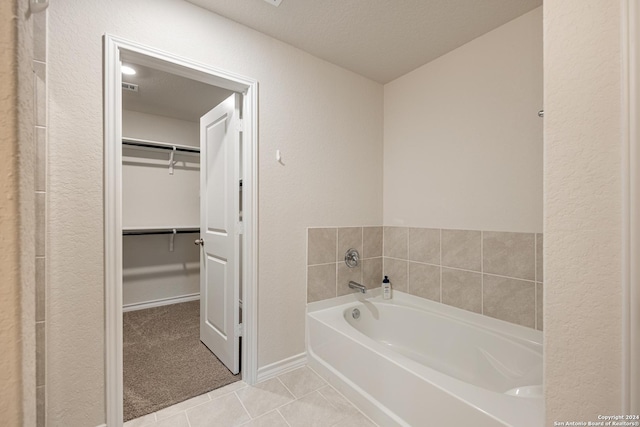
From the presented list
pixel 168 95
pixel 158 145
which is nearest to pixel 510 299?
pixel 168 95

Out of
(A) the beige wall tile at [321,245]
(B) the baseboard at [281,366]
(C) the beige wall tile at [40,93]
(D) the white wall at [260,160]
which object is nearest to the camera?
(C) the beige wall tile at [40,93]

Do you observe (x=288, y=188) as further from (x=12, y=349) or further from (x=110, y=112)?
(x=12, y=349)

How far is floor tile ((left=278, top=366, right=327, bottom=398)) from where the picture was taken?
1775 mm

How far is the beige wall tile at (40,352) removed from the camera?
1184 millimetres

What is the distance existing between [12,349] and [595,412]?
123cm

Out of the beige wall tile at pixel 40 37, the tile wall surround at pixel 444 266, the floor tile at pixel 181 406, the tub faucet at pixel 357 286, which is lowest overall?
the floor tile at pixel 181 406

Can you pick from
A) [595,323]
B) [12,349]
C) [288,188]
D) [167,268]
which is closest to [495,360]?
[595,323]

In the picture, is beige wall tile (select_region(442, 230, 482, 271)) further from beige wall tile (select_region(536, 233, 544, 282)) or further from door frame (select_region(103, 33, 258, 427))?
door frame (select_region(103, 33, 258, 427))

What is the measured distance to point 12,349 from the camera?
31cm

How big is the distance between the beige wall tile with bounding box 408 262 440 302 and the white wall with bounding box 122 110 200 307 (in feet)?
9.05

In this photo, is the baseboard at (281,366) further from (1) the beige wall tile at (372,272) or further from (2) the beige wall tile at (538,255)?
(2) the beige wall tile at (538,255)

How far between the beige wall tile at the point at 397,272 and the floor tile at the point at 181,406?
5.27 ft

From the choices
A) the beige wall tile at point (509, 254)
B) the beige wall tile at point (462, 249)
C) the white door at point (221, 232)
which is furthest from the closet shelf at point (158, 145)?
the beige wall tile at point (509, 254)

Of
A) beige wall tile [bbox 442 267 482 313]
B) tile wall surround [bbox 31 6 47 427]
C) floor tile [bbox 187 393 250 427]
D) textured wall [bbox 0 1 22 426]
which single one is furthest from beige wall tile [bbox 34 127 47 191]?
beige wall tile [bbox 442 267 482 313]
